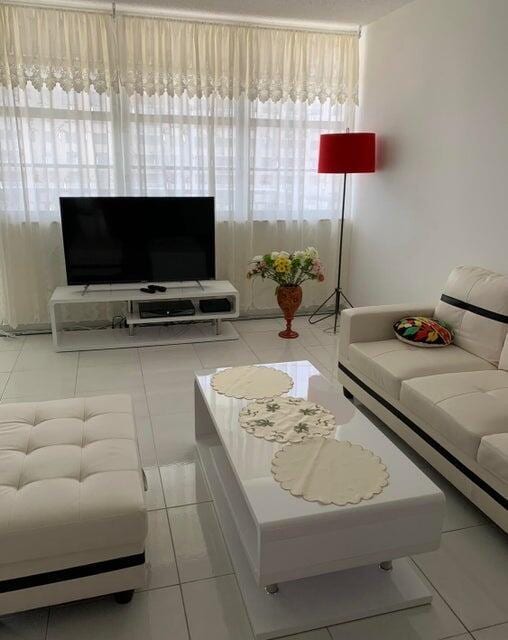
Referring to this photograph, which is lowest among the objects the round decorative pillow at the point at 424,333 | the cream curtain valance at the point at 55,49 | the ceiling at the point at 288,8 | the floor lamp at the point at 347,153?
the round decorative pillow at the point at 424,333

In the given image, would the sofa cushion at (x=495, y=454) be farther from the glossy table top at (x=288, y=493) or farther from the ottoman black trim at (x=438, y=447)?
the glossy table top at (x=288, y=493)

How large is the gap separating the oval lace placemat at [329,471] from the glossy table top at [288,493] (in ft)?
0.08

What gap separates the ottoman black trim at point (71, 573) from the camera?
5.29 ft

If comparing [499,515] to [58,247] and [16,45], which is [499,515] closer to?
[58,247]

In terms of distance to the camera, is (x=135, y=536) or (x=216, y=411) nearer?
(x=135, y=536)

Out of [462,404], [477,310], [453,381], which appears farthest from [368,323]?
[462,404]

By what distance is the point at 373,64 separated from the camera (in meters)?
4.46

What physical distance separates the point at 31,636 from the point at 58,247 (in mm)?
3286

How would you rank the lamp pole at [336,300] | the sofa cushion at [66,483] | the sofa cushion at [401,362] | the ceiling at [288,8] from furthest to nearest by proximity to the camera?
the lamp pole at [336,300]
the ceiling at [288,8]
the sofa cushion at [401,362]
the sofa cushion at [66,483]

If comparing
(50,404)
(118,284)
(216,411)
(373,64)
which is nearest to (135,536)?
(216,411)

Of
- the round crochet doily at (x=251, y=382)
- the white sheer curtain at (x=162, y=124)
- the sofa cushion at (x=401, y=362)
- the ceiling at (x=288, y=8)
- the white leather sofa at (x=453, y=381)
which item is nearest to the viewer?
the white leather sofa at (x=453, y=381)

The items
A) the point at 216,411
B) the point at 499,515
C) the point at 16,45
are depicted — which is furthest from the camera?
the point at 16,45

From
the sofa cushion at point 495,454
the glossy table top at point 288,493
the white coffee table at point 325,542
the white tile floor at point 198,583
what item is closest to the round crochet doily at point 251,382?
the glossy table top at point 288,493

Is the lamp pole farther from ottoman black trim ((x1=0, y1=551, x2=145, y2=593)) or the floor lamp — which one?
ottoman black trim ((x1=0, y1=551, x2=145, y2=593))
